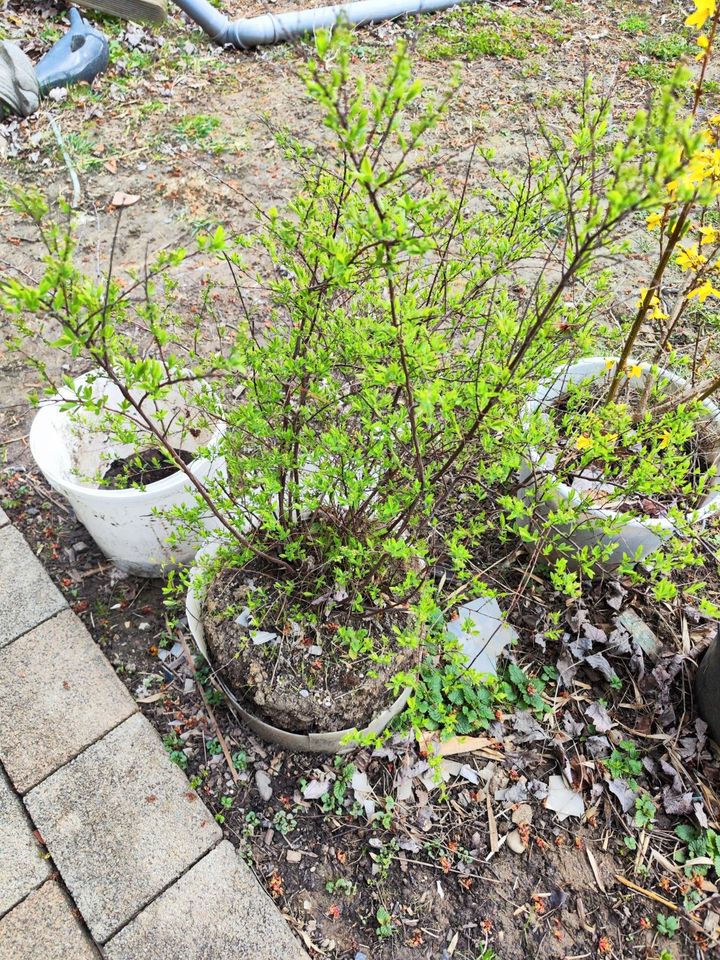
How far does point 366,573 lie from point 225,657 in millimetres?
592

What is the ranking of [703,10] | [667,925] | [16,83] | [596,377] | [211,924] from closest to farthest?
1. [703,10]
2. [211,924]
3. [667,925]
4. [596,377]
5. [16,83]

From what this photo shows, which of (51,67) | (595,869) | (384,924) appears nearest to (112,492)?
(384,924)

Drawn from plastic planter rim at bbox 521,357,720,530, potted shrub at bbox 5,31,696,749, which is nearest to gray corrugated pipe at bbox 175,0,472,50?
plastic planter rim at bbox 521,357,720,530

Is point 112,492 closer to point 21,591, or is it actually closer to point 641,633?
point 21,591

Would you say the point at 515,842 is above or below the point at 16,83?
below

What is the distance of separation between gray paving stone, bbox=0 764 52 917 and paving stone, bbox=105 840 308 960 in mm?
359

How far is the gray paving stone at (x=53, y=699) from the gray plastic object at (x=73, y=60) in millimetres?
4863

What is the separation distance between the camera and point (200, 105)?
5.54 meters

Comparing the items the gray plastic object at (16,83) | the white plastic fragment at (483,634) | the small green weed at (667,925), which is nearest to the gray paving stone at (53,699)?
the white plastic fragment at (483,634)

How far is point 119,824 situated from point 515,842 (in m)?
1.40

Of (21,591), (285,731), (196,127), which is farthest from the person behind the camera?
(196,127)

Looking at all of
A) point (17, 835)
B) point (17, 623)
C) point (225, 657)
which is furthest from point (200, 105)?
point (17, 835)

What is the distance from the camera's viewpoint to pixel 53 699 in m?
2.54

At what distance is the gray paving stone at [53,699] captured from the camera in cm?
241
